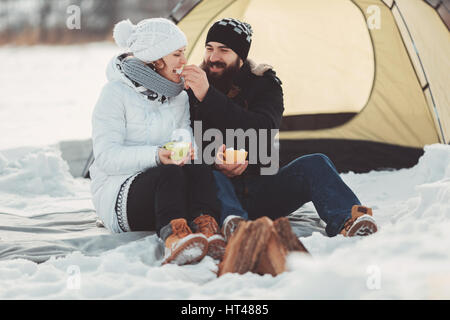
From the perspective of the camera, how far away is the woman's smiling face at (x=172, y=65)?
2.49 metres

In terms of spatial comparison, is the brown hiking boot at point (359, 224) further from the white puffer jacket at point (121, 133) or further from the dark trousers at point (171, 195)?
the white puffer jacket at point (121, 133)

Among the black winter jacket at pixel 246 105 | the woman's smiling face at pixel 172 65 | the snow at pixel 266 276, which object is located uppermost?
the woman's smiling face at pixel 172 65

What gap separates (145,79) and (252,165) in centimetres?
70

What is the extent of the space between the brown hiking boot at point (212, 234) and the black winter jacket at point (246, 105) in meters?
0.52

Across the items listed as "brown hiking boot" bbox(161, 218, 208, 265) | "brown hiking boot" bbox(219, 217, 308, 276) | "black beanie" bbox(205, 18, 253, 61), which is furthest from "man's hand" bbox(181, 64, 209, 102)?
"brown hiking boot" bbox(219, 217, 308, 276)

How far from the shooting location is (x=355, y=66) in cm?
478

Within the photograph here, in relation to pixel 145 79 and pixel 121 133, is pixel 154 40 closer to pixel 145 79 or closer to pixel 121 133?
pixel 145 79

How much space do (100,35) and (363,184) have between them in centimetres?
1255

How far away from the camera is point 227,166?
254 cm

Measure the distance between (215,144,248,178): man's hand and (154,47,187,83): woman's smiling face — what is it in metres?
0.38

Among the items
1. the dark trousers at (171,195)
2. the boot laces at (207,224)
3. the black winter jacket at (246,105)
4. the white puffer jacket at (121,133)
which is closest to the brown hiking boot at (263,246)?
the boot laces at (207,224)

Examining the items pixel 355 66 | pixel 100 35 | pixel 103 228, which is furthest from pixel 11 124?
pixel 100 35

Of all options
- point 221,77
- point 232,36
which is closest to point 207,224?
point 221,77
